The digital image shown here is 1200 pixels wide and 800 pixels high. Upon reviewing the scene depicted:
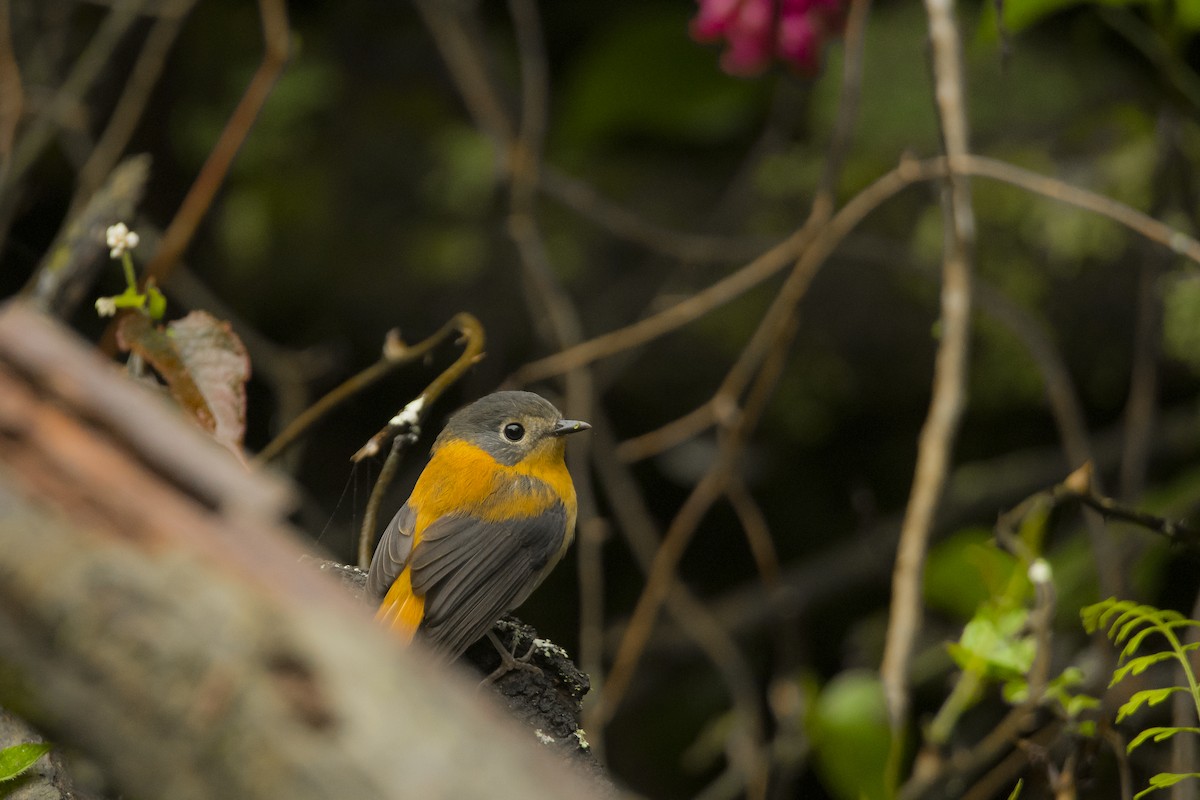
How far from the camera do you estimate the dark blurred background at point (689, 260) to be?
436cm

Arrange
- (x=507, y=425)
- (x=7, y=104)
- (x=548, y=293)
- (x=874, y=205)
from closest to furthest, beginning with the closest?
(x=507, y=425), (x=874, y=205), (x=548, y=293), (x=7, y=104)

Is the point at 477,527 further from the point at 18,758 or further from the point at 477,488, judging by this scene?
the point at 18,758

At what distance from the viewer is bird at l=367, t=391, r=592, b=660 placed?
2.06 m

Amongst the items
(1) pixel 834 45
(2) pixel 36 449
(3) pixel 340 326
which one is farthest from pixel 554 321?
(2) pixel 36 449

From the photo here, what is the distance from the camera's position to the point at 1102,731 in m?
2.03

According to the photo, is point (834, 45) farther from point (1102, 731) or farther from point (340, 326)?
→ point (1102, 731)

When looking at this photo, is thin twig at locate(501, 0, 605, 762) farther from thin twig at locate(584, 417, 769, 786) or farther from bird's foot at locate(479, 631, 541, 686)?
bird's foot at locate(479, 631, 541, 686)

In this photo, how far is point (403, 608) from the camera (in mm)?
2057

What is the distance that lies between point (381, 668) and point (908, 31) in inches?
171

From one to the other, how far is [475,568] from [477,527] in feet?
0.43

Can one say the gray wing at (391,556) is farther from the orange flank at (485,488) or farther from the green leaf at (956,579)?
the green leaf at (956,579)

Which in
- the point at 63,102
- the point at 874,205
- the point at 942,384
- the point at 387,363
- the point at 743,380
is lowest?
the point at 387,363

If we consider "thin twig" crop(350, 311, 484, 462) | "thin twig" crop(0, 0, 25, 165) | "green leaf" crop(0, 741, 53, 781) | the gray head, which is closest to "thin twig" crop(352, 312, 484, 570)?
"thin twig" crop(350, 311, 484, 462)

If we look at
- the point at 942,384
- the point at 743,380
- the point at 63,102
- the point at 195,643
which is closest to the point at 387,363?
the point at 942,384
